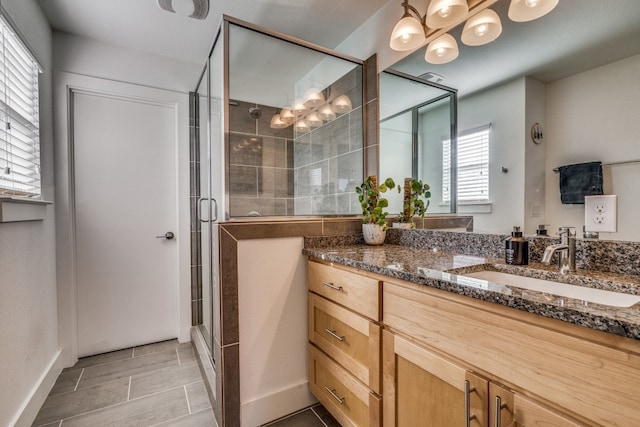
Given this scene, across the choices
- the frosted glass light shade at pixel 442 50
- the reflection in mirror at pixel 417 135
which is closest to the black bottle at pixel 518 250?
the reflection in mirror at pixel 417 135

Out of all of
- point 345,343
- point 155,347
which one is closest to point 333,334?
point 345,343

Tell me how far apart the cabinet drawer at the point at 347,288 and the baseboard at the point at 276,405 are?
58cm

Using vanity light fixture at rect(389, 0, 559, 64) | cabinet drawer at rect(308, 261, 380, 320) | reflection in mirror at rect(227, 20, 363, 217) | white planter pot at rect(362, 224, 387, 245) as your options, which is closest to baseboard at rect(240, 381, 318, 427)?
cabinet drawer at rect(308, 261, 380, 320)

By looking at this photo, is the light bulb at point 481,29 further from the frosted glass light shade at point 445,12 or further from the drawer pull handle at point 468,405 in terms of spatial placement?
the drawer pull handle at point 468,405

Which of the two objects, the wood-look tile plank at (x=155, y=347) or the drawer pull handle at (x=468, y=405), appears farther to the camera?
the wood-look tile plank at (x=155, y=347)

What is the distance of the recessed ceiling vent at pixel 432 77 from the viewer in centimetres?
156

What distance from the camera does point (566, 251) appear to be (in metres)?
0.98

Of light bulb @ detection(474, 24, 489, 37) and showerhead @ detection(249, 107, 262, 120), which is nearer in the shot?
light bulb @ detection(474, 24, 489, 37)

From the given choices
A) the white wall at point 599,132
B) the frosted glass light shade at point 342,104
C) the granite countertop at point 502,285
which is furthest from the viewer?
the frosted glass light shade at point 342,104

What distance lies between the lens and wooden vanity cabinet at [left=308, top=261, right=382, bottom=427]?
1.15 metres

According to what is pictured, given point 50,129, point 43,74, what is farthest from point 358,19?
point 50,129

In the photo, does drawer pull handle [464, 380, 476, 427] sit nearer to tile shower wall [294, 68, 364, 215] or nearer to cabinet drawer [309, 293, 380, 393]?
cabinet drawer [309, 293, 380, 393]

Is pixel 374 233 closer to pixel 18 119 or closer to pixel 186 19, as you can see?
pixel 186 19

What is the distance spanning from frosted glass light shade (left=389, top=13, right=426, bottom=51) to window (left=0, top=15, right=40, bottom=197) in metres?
1.91
